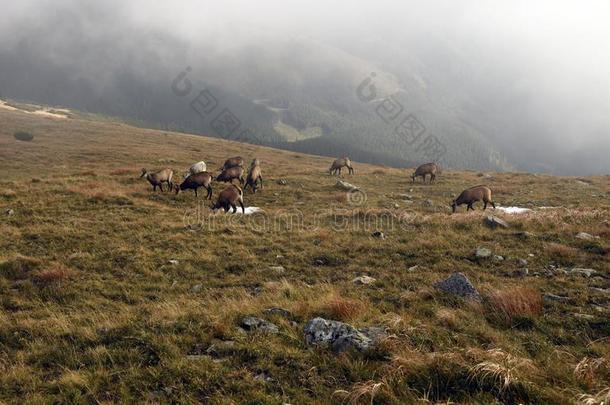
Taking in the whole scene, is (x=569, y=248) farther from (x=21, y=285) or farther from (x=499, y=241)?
(x=21, y=285)

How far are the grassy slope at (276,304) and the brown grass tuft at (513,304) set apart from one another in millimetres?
51

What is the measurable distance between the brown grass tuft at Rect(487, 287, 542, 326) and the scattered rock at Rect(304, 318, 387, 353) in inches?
107

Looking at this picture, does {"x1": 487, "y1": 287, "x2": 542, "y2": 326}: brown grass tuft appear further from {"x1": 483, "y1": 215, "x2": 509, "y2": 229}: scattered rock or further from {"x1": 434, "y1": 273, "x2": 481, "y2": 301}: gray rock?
{"x1": 483, "y1": 215, "x2": 509, "y2": 229}: scattered rock

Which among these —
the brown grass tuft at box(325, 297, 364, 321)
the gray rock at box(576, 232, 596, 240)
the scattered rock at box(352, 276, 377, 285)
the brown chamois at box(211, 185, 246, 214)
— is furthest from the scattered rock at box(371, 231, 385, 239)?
the brown chamois at box(211, 185, 246, 214)

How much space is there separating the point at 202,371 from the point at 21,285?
696 cm

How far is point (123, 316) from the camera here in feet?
25.2

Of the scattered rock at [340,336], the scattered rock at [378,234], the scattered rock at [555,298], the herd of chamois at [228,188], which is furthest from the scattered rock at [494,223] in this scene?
the scattered rock at [340,336]

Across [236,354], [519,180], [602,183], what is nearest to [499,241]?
[236,354]

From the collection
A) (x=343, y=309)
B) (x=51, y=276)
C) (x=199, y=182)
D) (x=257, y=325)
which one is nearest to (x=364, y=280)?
(x=343, y=309)

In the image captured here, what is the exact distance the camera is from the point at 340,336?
630 cm

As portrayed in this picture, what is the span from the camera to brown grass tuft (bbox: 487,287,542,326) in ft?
24.4

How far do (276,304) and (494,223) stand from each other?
10.7 meters

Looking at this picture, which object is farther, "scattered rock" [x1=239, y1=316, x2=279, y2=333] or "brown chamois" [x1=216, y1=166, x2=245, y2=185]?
"brown chamois" [x1=216, y1=166, x2=245, y2=185]

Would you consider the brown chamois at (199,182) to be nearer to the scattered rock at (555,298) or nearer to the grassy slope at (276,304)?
the grassy slope at (276,304)
